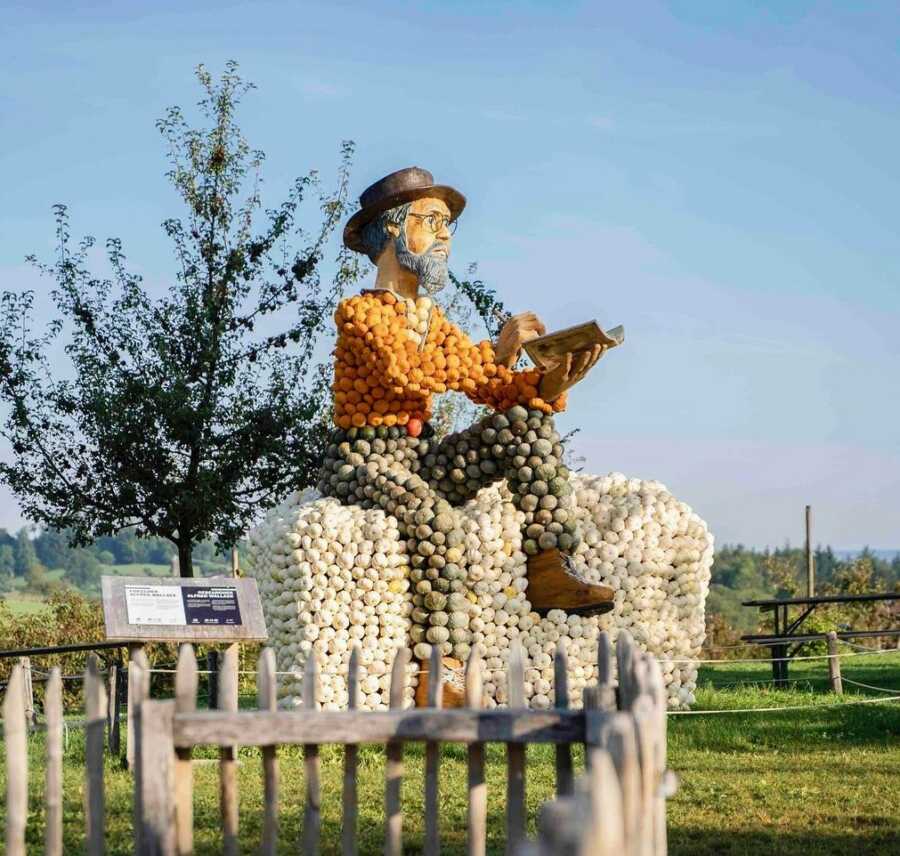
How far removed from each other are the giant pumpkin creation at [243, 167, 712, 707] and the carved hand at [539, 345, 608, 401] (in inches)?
0.5

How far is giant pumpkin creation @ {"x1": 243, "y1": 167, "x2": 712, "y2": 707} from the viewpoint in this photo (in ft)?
31.3

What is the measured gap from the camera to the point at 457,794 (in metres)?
7.68

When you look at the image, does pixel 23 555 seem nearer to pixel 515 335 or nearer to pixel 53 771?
pixel 515 335

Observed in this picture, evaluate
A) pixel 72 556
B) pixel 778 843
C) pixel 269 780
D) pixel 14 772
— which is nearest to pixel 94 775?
pixel 14 772

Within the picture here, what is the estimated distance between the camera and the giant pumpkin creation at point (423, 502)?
9.53m

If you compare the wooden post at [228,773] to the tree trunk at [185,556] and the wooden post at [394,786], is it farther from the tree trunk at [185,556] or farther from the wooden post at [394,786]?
the tree trunk at [185,556]

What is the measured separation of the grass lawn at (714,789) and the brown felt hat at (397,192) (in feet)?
12.2

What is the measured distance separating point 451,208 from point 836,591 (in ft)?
52.0

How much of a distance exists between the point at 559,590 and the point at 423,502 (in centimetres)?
114

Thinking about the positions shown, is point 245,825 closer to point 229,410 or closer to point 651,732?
point 651,732

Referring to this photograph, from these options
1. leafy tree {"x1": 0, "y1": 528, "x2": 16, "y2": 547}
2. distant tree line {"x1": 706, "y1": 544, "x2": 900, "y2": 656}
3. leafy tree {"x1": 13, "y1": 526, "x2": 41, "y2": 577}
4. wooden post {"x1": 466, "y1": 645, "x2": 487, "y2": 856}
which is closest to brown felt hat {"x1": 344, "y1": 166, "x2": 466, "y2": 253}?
wooden post {"x1": 466, "y1": 645, "x2": 487, "y2": 856}

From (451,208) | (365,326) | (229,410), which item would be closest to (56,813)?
(365,326)

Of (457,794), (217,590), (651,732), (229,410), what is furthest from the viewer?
(229,410)

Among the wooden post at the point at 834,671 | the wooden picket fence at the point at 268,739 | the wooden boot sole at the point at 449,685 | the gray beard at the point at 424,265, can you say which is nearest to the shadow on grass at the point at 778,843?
the wooden picket fence at the point at 268,739
